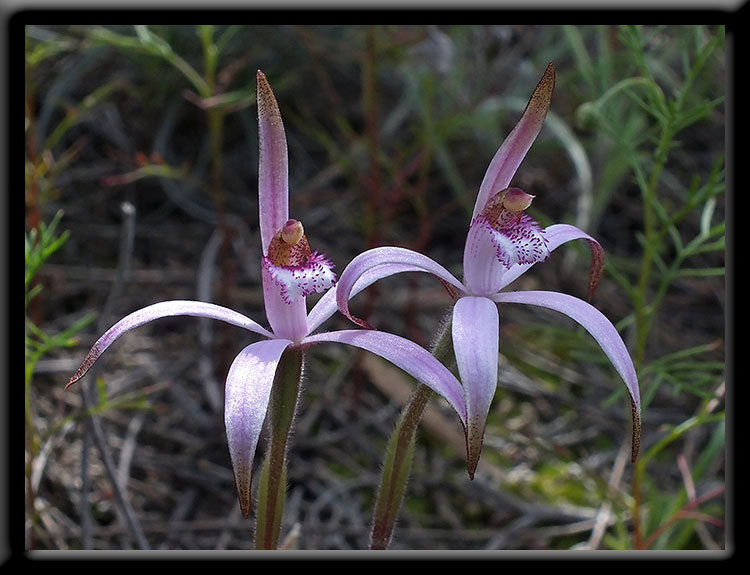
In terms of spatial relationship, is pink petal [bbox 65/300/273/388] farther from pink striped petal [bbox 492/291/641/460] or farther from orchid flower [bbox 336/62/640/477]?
pink striped petal [bbox 492/291/641/460]

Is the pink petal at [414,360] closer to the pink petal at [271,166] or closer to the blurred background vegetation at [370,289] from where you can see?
the pink petal at [271,166]

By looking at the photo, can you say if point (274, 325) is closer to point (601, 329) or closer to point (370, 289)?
point (601, 329)

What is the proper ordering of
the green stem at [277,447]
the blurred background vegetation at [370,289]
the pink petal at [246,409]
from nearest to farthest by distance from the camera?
the pink petal at [246,409] < the green stem at [277,447] < the blurred background vegetation at [370,289]

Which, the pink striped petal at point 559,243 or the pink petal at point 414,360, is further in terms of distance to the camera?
the pink striped petal at point 559,243

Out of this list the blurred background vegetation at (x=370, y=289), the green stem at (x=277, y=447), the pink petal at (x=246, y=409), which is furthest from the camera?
the blurred background vegetation at (x=370, y=289)

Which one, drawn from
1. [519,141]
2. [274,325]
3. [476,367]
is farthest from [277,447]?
[519,141]

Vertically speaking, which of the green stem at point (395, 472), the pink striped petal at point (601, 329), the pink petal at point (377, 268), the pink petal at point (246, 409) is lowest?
the green stem at point (395, 472)

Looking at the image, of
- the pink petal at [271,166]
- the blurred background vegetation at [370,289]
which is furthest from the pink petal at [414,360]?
the blurred background vegetation at [370,289]

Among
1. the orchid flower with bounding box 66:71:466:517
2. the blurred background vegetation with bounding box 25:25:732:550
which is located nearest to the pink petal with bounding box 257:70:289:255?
the orchid flower with bounding box 66:71:466:517
